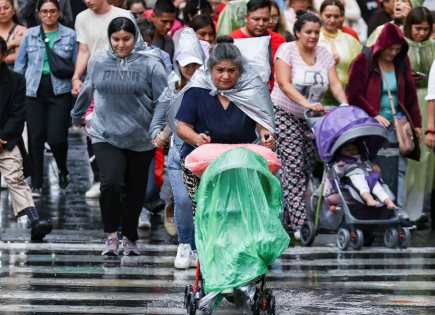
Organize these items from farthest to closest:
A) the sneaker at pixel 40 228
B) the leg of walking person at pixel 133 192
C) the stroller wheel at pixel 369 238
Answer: the stroller wheel at pixel 369 238
the sneaker at pixel 40 228
the leg of walking person at pixel 133 192

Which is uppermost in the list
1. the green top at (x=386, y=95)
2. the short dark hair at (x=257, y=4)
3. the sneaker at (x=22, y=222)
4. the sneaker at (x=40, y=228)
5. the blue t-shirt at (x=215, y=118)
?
the short dark hair at (x=257, y=4)

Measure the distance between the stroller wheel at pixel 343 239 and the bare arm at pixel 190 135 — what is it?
3.43 metres

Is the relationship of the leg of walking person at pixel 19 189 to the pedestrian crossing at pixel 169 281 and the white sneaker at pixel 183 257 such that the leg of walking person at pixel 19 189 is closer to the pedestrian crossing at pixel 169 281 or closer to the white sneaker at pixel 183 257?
the pedestrian crossing at pixel 169 281

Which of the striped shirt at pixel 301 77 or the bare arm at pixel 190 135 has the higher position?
the striped shirt at pixel 301 77

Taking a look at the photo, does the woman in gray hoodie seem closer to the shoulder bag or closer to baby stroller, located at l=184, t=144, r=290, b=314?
baby stroller, located at l=184, t=144, r=290, b=314

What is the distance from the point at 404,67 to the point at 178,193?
145 inches

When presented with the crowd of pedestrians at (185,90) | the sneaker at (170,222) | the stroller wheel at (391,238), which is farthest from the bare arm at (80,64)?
the stroller wheel at (391,238)

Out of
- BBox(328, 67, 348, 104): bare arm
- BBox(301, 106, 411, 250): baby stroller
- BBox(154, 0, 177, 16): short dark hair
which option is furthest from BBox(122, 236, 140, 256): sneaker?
BBox(154, 0, 177, 16): short dark hair

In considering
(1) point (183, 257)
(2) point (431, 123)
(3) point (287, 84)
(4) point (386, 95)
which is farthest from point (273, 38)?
(1) point (183, 257)

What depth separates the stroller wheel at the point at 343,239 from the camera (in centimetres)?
1398

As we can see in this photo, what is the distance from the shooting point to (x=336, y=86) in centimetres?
1497

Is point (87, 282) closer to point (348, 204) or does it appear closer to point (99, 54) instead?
point (99, 54)

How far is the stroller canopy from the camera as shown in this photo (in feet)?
45.8

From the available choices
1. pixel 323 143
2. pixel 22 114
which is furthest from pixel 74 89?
pixel 323 143
